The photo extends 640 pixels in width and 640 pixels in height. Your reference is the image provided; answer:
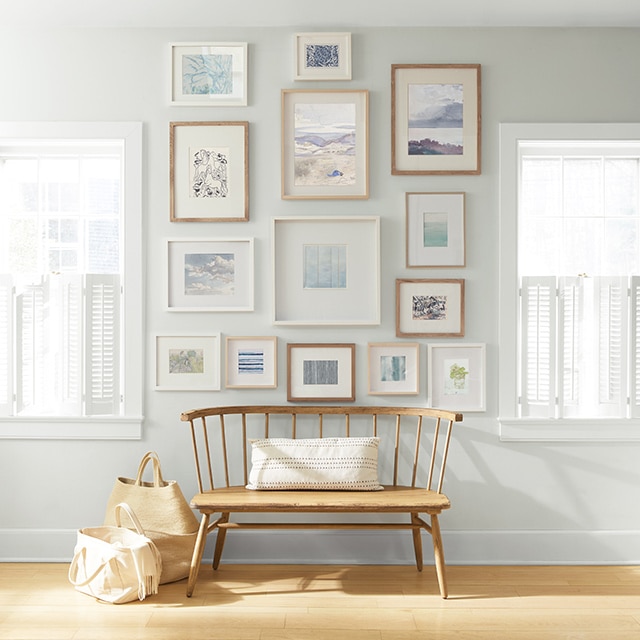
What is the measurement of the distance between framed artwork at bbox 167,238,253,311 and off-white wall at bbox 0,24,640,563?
0.15 ft

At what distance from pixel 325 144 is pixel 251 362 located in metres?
1.06

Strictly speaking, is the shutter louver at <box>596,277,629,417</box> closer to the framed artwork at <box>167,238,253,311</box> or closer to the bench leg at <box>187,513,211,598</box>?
the framed artwork at <box>167,238,253,311</box>

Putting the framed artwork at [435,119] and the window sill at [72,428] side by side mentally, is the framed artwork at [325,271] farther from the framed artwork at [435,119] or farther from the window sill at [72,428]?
Result: the window sill at [72,428]

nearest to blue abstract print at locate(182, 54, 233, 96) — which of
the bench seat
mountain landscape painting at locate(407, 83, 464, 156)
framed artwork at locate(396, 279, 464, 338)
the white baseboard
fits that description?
mountain landscape painting at locate(407, 83, 464, 156)

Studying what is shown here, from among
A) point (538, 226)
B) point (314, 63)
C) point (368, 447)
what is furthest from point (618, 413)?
point (314, 63)

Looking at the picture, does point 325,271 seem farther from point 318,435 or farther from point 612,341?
point 612,341

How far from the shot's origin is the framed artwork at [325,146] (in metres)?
3.19

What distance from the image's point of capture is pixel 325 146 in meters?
3.20

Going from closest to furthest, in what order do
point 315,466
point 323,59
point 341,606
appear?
point 341,606 < point 315,466 < point 323,59

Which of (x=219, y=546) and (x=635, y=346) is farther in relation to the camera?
(x=635, y=346)

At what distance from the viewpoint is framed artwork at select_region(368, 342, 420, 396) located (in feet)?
10.5

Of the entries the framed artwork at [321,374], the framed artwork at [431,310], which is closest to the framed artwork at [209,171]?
the framed artwork at [321,374]

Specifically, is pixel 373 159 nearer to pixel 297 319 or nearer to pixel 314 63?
pixel 314 63

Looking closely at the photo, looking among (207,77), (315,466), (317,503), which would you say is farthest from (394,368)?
(207,77)
